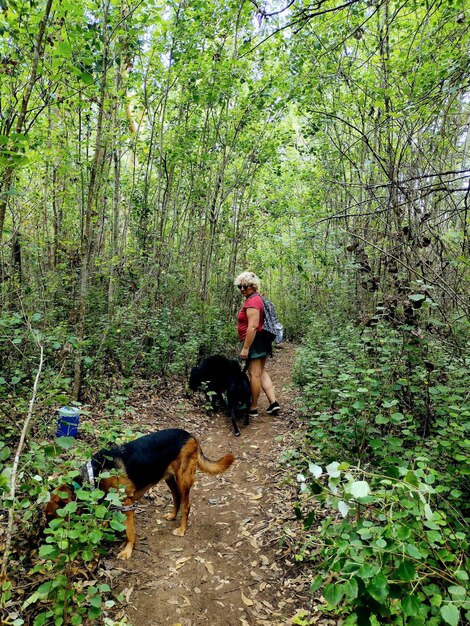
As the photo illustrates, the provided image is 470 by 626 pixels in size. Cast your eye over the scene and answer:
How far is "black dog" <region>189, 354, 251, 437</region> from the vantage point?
5801mm

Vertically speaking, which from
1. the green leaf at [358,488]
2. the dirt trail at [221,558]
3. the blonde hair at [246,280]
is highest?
the blonde hair at [246,280]

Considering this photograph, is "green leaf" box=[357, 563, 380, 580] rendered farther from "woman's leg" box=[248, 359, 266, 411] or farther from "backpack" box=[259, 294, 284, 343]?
"woman's leg" box=[248, 359, 266, 411]

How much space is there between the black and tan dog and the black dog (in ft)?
6.79

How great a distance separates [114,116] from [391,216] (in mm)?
4685

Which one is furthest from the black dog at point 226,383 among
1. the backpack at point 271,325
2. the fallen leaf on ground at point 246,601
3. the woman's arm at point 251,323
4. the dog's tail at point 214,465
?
the fallen leaf on ground at point 246,601

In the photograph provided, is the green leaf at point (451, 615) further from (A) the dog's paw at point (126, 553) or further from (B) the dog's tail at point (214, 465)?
(A) the dog's paw at point (126, 553)

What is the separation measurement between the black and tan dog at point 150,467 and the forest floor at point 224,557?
0.21 metres

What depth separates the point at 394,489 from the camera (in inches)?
75.8

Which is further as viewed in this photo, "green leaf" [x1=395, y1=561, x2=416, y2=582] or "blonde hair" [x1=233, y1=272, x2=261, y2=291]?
"blonde hair" [x1=233, y1=272, x2=261, y2=291]

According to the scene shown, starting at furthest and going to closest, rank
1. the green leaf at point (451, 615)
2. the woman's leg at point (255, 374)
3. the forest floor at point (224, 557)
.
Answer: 1. the woman's leg at point (255, 374)
2. the forest floor at point (224, 557)
3. the green leaf at point (451, 615)

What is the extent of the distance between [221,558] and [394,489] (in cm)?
196

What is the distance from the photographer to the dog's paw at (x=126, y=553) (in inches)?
121

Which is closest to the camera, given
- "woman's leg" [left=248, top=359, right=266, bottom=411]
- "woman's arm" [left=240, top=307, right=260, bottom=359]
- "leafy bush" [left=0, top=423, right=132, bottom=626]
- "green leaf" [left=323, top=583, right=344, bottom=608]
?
"green leaf" [left=323, top=583, right=344, bottom=608]

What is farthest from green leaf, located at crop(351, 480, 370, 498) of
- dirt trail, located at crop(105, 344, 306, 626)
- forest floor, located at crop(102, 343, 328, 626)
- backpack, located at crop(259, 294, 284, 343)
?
backpack, located at crop(259, 294, 284, 343)
